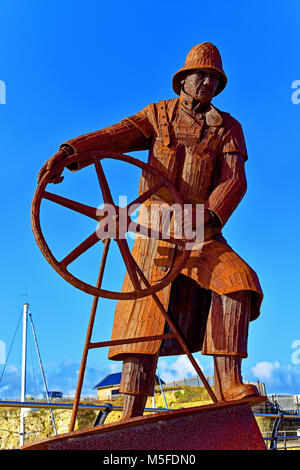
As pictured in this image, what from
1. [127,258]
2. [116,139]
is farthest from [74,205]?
[116,139]

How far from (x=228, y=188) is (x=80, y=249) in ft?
3.80

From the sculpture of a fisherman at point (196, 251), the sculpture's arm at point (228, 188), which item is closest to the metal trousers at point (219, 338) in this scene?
the sculpture of a fisherman at point (196, 251)

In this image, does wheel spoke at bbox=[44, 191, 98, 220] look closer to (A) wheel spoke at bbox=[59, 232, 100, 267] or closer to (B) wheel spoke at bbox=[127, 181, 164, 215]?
(A) wheel spoke at bbox=[59, 232, 100, 267]

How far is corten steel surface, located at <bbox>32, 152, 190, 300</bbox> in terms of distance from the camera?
3.24 meters

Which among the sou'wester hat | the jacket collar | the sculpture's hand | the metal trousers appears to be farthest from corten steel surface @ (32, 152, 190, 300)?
the sou'wester hat

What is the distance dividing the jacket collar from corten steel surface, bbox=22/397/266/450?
2.01 meters

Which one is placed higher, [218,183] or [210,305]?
[218,183]

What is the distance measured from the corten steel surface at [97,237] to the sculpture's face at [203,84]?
76cm

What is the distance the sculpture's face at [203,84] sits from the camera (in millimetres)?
4082

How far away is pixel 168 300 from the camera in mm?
3781

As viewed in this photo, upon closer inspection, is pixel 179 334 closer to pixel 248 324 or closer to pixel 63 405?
pixel 248 324

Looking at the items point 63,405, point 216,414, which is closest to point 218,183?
point 216,414
